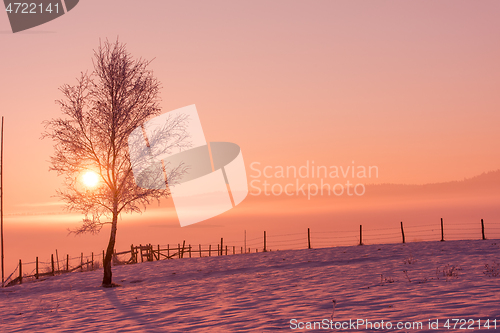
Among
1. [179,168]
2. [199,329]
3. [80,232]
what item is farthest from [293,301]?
[80,232]

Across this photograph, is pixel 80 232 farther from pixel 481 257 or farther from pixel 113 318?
pixel 481 257

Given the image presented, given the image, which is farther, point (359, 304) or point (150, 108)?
point (150, 108)

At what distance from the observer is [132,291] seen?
1812 centimetres

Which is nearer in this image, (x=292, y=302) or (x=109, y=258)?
(x=292, y=302)

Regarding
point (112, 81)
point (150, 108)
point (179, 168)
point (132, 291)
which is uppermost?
point (112, 81)

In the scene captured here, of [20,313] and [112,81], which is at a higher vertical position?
[112,81]

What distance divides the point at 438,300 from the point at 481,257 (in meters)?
12.4

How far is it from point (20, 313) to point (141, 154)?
32.3 ft

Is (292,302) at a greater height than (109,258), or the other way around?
(109,258)

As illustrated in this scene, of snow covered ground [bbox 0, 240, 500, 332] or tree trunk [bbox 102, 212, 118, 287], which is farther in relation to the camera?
tree trunk [bbox 102, 212, 118, 287]

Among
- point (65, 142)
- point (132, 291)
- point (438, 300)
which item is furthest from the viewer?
point (65, 142)

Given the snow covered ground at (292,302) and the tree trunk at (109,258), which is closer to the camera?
the snow covered ground at (292,302)

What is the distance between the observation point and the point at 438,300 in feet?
31.6

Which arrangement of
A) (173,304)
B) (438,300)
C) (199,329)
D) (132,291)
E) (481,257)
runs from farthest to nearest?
(481,257), (132,291), (173,304), (438,300), (199,329)
